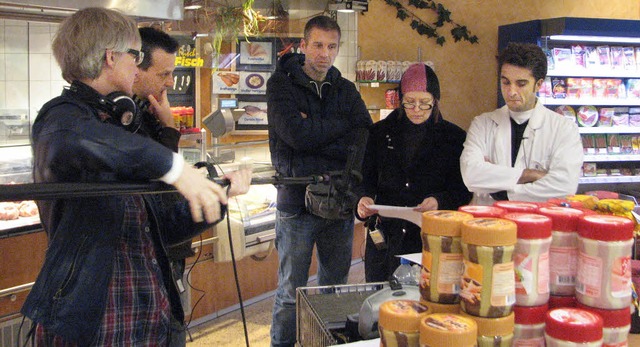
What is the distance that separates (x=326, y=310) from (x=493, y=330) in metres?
0.66

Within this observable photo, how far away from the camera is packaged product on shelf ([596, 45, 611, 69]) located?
6.46 meters

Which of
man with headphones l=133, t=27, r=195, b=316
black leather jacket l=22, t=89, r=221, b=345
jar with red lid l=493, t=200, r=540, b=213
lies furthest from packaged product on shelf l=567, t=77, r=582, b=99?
black leather jacket l=22, t=89, r=221, b=345

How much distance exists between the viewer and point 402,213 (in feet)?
8.98

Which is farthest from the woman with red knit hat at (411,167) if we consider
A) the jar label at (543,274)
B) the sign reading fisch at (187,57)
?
the sign reading fisch at (187,57)

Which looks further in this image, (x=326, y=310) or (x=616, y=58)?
(x=616, y=58)

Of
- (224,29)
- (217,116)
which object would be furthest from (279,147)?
(224,29)

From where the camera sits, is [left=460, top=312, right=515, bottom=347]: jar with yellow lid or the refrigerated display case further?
the refrigerated display case

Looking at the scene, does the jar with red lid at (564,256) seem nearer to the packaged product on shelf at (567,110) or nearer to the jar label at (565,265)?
the jar label at (565,265)

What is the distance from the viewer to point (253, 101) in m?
6.39

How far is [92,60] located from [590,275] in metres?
1.40

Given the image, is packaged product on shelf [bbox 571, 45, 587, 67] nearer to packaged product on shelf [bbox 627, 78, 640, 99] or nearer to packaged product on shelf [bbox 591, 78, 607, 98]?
packaged product on shelf [bbox 591, 78, 607, 98]

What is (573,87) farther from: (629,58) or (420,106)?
(420,106)

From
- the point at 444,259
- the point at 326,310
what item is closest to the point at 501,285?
the point at 444,259

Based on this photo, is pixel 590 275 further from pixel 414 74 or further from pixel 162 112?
pixel 162 112
